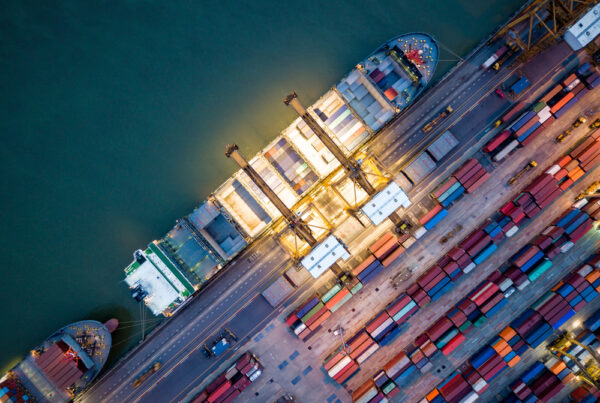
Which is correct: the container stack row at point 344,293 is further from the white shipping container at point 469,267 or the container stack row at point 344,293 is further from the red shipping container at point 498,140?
the red shipping container at point 498,140

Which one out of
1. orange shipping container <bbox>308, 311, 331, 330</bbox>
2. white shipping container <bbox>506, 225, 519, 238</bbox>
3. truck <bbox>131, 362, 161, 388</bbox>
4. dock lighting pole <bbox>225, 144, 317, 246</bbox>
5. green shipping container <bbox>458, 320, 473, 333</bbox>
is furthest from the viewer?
truck <bbox>131, 362, 161, 388</bbox>

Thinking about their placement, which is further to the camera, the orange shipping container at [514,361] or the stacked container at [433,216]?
the stacked container at [433,216]

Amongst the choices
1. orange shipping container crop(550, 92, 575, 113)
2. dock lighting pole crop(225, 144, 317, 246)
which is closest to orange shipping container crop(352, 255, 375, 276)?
dock lighting pole crop(225, 144, 317, 246)

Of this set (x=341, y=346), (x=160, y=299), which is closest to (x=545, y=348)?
(x=341, y=346)

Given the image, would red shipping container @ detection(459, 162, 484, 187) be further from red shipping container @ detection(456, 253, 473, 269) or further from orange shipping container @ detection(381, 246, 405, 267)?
orange shipping container @ detection(381, 246, 405, 267)

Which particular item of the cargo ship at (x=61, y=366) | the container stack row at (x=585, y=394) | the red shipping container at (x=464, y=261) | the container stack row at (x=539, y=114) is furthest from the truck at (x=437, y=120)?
the cargo ship at (x=61, y=366)
